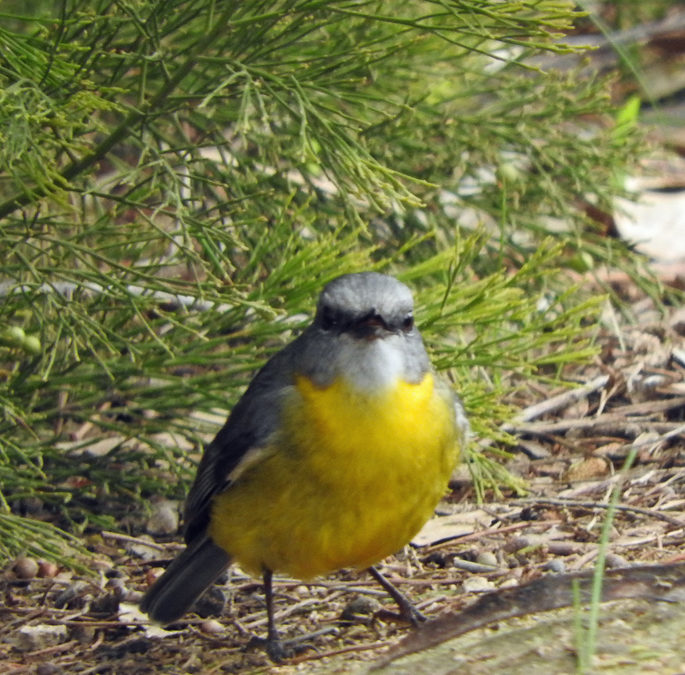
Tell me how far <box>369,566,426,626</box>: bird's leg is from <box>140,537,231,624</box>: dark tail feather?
59 cm

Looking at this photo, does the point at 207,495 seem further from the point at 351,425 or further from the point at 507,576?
the point at 507,576

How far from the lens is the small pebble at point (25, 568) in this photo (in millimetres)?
5141

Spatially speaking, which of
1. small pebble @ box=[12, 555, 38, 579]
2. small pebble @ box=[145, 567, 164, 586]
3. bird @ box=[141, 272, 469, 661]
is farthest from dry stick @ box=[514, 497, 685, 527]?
small pebble @ box=[12, 555, 38, 579]

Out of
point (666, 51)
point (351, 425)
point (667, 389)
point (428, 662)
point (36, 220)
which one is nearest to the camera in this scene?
point (428, 662)

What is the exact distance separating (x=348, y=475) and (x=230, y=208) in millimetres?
2407

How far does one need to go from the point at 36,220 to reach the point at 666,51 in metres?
7.17

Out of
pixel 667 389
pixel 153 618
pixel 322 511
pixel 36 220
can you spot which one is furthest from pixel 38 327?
pixel 667 389

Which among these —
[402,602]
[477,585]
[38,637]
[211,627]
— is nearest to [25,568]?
[38,637]

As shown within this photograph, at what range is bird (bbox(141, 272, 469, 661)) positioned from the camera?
402 centimetres

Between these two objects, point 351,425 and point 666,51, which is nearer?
point 351,425

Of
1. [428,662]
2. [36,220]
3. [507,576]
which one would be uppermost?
[36,220]

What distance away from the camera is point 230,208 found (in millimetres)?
6062

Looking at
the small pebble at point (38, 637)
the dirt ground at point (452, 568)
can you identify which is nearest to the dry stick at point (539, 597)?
the dirt ground at point (452, 568)

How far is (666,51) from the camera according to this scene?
10.5 metres
